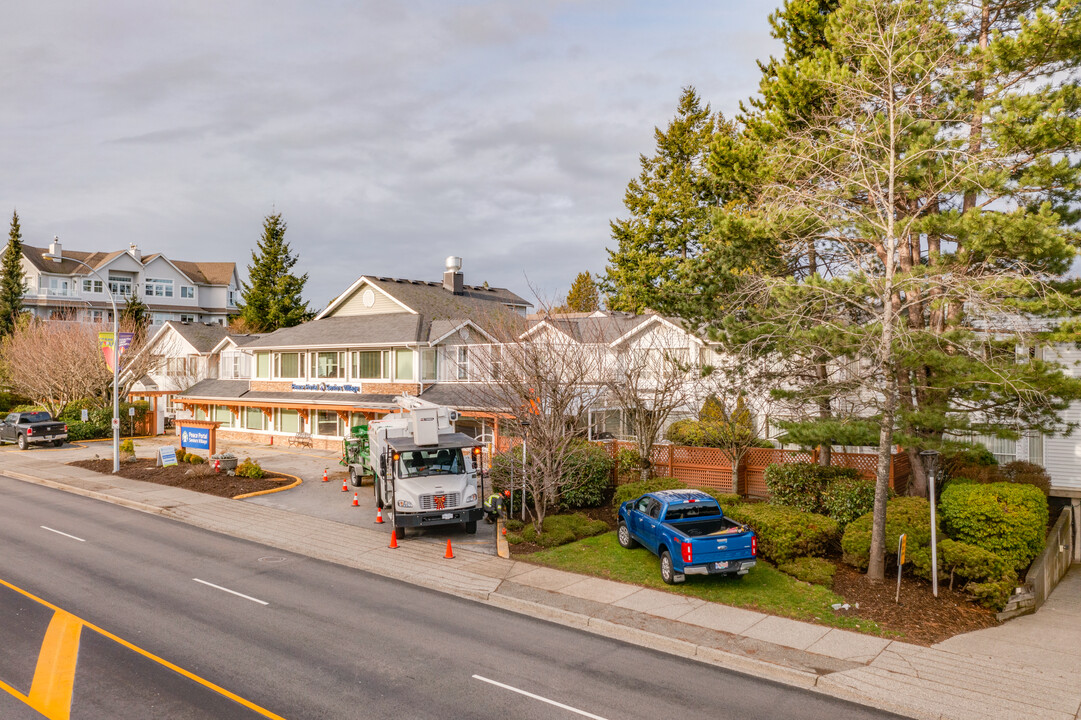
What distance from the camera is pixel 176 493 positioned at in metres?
26.3

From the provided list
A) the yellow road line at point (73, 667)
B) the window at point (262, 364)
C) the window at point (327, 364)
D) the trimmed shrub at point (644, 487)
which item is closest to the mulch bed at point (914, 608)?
the trimmed shrub at point (644, 487)

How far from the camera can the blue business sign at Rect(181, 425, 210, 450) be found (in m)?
31.5

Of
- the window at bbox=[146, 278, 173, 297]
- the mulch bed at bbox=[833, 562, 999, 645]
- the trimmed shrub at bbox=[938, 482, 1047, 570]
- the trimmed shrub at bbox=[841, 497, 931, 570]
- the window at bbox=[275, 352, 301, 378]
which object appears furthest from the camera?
the window at bbox=[146, 278, 173, 297]

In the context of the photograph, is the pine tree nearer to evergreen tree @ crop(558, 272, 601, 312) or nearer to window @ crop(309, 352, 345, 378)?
window @ crop(309, 352, 345, 378)

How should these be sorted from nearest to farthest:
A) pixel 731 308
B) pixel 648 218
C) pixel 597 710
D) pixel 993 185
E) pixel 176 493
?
pixel 597 710 → pixel 993 185 → pixel 731 308 → pixel 176 493 → pixel 648 218

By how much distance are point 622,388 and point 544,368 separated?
189 inches

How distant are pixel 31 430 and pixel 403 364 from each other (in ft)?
78.0

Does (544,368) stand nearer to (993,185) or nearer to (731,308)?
(731,308)

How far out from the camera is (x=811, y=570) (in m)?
15.2

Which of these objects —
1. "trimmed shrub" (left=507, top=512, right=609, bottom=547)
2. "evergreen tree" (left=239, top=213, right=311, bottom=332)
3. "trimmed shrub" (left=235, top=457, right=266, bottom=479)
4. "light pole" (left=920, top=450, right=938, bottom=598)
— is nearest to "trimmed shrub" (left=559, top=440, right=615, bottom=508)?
"trimmed shrub" (left=507, top=512, right=609, bottom=547)

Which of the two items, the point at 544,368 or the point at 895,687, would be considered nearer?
the point at 895,687

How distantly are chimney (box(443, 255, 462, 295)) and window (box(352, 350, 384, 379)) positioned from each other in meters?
11.5

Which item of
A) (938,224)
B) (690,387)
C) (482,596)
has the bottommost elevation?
(482,596)

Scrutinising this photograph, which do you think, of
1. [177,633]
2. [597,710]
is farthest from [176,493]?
[597,710]
